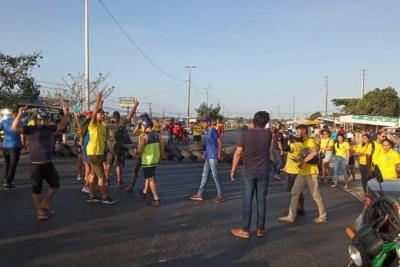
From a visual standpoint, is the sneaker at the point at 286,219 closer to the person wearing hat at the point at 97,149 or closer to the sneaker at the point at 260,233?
the sneaker at the point at 260,233

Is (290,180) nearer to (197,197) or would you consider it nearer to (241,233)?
(241,233)

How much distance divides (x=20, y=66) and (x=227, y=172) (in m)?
11.2

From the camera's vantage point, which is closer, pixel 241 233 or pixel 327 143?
pixel 241 233

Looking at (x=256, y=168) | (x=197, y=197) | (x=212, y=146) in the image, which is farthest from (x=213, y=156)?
(x=256, y=168)

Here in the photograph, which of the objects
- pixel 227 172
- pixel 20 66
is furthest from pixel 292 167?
pixel 20 66

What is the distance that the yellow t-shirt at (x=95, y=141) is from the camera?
26.8 feet

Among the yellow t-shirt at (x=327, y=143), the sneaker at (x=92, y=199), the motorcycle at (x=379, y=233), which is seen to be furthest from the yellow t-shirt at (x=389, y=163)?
the sneaker at (x=92, y=199)

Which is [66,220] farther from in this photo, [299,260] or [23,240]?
[299,260]

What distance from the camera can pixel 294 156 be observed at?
7672 mm

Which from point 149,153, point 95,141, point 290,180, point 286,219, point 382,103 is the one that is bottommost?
point 286,219

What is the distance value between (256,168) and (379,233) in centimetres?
291

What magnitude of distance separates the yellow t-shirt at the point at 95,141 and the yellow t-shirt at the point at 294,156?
346 centimetres

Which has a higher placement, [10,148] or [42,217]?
[10,148]

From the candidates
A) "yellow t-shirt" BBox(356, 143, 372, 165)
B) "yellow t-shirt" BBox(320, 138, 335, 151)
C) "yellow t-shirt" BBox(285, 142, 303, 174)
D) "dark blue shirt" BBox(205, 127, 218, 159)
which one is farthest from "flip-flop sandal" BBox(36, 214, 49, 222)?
"yellow t-shirt" BBox(320, 138, 335, 151)
